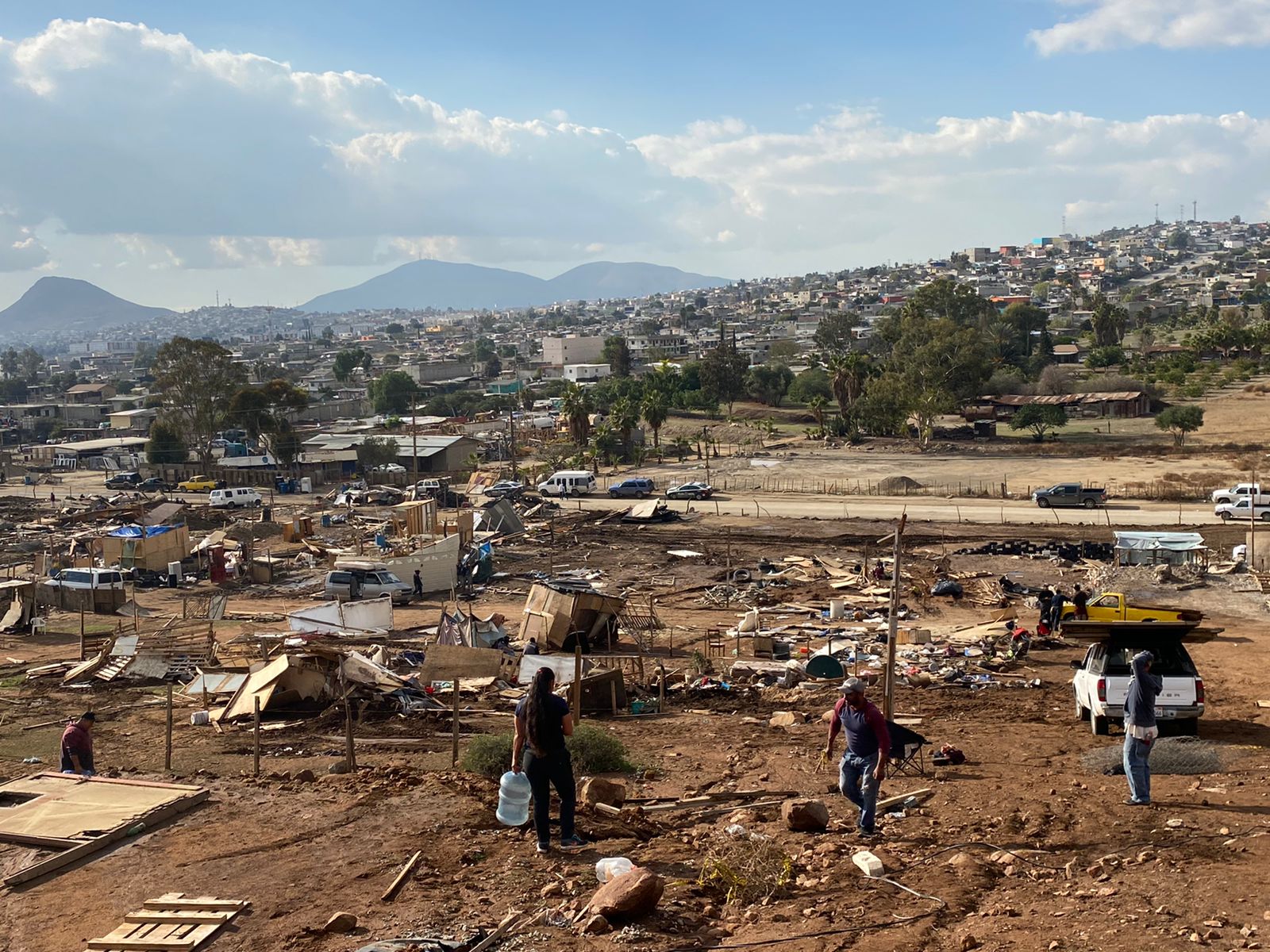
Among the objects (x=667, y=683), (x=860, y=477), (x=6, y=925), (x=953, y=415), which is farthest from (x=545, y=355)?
(x=6, y=925)

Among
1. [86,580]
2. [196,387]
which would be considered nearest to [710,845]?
[86,580]

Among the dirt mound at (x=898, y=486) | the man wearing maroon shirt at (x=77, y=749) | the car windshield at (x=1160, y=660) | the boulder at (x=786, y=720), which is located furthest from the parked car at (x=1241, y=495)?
the man wearing maroon shirt at (x=77, y=749)

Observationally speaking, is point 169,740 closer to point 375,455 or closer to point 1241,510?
point 1241,510

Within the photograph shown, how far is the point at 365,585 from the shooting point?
30578 millimetres

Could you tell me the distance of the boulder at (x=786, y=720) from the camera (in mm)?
14430

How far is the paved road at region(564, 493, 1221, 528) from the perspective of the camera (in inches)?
1533

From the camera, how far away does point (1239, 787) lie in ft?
31.2

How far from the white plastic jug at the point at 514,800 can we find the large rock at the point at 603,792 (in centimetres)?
79

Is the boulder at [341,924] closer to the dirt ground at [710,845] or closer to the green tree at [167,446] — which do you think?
the dirt ground at [710,845]

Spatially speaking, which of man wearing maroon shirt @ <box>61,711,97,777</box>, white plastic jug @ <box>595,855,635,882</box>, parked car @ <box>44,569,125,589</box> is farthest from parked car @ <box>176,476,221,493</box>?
white plastic jug @ <box>595,855,635,882</box>

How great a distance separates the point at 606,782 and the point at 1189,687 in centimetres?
599

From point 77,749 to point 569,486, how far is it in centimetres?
4074

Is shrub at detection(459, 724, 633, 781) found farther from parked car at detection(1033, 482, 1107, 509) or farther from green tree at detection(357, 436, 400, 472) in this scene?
green tree at detection(357, 436, 400, 472)

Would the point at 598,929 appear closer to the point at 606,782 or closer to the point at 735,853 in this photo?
the point at 735,853
